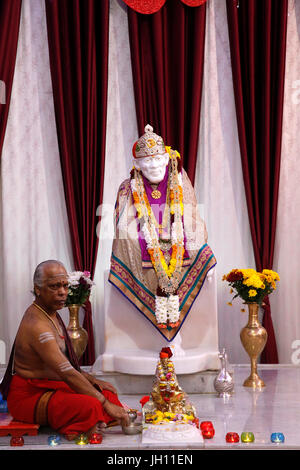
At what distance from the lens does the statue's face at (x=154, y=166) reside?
19.1 ft

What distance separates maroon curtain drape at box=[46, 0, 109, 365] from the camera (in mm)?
6918

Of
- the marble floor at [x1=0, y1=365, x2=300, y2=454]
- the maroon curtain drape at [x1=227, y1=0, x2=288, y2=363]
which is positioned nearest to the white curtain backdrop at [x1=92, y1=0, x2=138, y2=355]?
the maroon curtain drape at [x1=227, y1=0, x2=288, y2=363]

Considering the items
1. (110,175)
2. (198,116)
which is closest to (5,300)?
(110,175)

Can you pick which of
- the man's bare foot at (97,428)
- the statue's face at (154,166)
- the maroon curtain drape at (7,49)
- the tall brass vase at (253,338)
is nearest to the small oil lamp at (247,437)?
the man's bare foot at (97,428)

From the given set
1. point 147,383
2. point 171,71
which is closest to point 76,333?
point 147,383

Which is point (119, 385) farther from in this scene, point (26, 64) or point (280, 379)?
point (26, 64)

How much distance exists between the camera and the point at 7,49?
23.0 ft

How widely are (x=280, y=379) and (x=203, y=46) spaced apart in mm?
3620

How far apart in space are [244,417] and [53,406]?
150 cm

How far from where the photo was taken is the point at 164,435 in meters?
3.99

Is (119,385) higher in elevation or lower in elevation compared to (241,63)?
lower

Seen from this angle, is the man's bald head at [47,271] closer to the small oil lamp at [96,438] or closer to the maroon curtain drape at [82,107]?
the small oil lamp at [96,438]

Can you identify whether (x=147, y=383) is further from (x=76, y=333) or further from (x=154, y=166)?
(x=154, y=166)

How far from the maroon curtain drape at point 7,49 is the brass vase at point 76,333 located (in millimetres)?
2031
